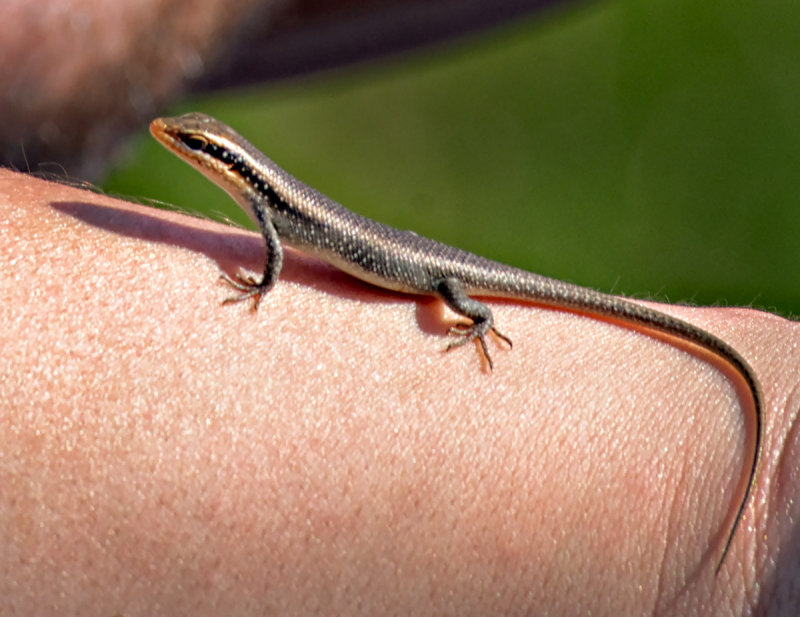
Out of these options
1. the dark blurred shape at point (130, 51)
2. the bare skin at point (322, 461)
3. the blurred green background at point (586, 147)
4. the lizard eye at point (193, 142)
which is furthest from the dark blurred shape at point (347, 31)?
the bare skin at point (322, 461)

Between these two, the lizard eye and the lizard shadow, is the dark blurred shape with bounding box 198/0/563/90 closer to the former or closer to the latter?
the lizard eye

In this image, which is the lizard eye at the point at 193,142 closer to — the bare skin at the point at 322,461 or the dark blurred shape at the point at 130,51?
the bare skin at the point at 322,461

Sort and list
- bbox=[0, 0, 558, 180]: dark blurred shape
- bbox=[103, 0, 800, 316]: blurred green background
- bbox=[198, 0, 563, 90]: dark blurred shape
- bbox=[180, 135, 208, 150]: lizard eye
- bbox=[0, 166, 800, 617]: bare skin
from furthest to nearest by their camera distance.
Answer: bbox=[103, 0, 800, 316]: blurred green background
bbox=[198, 0, 563, 90]: dark blurred shape
bbox=[0, 0, 558, 180]: dark blurred shape
bbox=[180, 135, 208, 150]: lizard eye
bbox=[0, 166, 800, 617]: bare skin

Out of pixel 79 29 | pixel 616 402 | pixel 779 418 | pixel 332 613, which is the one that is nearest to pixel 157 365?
pixel 332 613

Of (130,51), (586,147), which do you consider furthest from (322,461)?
(586,147)

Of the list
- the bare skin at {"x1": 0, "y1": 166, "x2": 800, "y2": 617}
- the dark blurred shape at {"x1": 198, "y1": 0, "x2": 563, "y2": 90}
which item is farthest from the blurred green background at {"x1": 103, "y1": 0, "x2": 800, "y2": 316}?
the bare skin at {"x1": 0, "y1": 166, "x2": 800, "y2": 617}

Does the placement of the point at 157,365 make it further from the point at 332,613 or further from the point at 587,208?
the point at 587,208
